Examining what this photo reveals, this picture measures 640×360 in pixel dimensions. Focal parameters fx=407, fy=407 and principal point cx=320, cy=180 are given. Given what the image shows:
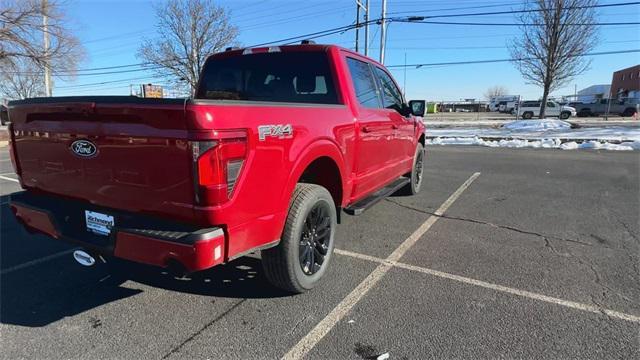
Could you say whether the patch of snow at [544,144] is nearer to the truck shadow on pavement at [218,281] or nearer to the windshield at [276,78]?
the windshield at [276,78]

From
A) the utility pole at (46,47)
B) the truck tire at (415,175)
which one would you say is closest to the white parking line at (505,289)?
the truck tire at (415,175)

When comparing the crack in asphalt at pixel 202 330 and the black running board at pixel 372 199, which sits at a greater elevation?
the black running board at pixel 372 199

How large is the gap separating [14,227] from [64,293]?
7.85 ft

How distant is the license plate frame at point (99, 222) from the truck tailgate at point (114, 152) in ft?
0.25

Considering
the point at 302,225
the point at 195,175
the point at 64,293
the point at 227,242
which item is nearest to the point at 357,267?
the point at 302,225

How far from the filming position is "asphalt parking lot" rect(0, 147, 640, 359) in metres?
2.59

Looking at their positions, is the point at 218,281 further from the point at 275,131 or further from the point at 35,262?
the point at 35,262

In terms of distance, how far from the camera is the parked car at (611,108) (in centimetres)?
3662

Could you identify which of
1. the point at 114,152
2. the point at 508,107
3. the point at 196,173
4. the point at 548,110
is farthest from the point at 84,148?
the point at 508,107

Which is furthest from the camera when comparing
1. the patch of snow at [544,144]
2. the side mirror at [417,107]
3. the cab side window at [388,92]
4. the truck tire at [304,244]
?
the patch of snow at [544,144]

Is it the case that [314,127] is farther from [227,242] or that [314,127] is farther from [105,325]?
[105,325]

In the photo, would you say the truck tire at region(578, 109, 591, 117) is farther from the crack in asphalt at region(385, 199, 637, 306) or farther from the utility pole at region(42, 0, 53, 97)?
the utility pole at region(42, 0, 53, 97)

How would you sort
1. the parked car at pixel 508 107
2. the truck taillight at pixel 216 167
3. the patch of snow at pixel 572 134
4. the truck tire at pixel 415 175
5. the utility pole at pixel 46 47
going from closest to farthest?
the truck taillight at pixel 216 167, the truck tire at pixel 415 175, the patch of snow at pixel 572 134, the utility pole at pixel 46 47, the parked car at pixel 508 107

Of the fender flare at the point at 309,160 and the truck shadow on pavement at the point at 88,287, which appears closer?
the fender flare at the point at 309,160
